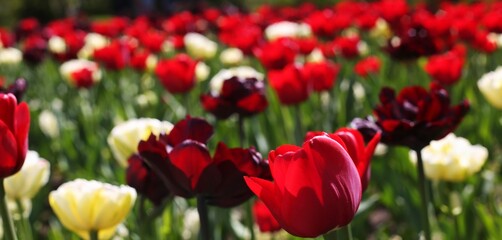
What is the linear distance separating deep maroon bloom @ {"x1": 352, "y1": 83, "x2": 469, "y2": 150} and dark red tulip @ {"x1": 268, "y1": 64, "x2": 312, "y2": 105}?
926mm

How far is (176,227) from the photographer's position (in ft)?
7.36

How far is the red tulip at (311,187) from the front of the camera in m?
1.07

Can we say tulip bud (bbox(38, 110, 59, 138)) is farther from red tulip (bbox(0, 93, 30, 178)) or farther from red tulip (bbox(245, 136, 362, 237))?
→ red tulip (bbox(245, 136, 362, 237))

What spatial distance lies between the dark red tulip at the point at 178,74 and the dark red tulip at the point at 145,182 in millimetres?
1532

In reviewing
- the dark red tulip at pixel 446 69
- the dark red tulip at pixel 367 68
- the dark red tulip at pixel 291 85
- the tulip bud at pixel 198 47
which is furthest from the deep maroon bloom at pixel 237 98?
the tulip bud at pixel 198 47

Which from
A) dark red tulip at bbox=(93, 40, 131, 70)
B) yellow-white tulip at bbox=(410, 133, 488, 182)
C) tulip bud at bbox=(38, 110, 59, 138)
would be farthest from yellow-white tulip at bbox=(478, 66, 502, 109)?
dark red tulip at bbox=(93, 40, 131, 70)

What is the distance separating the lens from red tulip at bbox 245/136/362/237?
107 centimetres

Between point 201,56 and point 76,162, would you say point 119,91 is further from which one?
point 76,162

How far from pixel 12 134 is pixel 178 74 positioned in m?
1.87

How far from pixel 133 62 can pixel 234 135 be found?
4.60 ft

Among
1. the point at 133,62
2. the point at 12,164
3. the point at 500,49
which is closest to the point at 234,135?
the point at 133,62

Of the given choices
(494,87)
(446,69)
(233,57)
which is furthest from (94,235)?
(233,57)

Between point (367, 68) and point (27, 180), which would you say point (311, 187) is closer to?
point (27, 180)

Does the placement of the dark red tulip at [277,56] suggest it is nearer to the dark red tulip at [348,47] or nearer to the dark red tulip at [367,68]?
the dark red tulip at [367,68]
